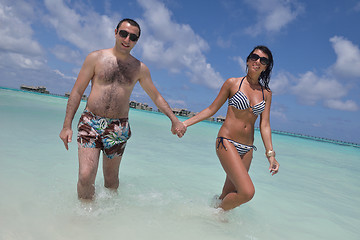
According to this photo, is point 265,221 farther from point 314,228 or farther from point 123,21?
point 123,21

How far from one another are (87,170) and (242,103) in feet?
7.04

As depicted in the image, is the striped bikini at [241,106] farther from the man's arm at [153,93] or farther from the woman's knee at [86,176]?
the woman's knee at [86,176]

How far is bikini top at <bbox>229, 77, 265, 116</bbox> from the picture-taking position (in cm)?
353

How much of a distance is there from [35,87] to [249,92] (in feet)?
321

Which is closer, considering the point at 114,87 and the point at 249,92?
the point at 114,87

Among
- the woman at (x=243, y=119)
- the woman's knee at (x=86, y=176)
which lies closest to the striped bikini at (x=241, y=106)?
the woman at (x=243, y=119)

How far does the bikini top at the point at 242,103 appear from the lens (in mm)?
3535

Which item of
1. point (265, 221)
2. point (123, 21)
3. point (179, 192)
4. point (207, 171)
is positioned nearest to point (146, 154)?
point (207, 171)

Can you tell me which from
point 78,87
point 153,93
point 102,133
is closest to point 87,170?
point 102,133

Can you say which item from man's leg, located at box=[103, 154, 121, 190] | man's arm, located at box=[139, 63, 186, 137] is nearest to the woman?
man's arm, located at box=[139, 63, 186, 137]

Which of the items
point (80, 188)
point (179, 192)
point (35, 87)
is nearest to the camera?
point (80, 188)

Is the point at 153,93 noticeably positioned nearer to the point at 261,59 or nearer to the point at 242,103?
the point at 242,103

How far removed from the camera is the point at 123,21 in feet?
11.1

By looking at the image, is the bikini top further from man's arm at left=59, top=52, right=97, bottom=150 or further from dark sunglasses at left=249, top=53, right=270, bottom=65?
man's arm at left=59, top=52, right=97, bottom=150
